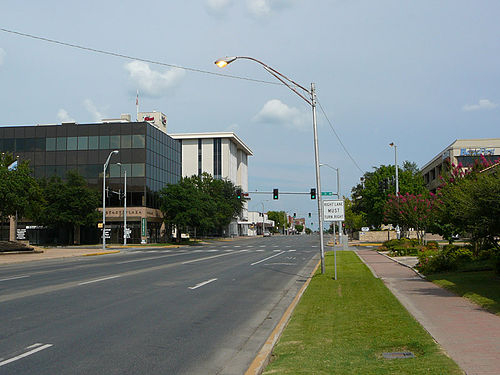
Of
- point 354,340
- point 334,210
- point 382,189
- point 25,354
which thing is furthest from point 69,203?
point 354,340

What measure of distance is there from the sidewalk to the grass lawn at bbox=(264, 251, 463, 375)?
235 mm

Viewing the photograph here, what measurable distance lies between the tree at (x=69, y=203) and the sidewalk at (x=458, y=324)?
53504mm

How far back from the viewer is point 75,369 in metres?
6.86

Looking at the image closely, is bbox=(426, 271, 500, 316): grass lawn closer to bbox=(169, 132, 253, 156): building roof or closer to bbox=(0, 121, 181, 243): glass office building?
bbox=(0, 121, 181, 243): glass office building

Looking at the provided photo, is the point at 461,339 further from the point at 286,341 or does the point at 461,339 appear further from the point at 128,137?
the point at 128,137

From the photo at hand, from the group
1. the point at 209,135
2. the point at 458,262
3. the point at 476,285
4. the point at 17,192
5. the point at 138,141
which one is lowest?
the point at 476,285

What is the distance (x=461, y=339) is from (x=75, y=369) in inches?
232

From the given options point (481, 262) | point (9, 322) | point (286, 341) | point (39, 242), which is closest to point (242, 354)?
point (286, 341)

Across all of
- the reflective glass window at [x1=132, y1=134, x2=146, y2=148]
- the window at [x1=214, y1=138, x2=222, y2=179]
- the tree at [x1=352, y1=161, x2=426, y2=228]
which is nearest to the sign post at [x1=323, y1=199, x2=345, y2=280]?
the tree at [x1=352, y1=161, x2=426, y2=228]

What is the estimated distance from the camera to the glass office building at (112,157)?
6938 centimetres

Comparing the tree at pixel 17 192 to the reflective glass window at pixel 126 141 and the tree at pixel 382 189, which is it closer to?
the reflective glass window at pixel 126 141

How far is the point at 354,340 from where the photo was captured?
8031 mm

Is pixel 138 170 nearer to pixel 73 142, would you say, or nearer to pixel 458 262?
pixel 73 142

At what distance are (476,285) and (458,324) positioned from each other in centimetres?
603
